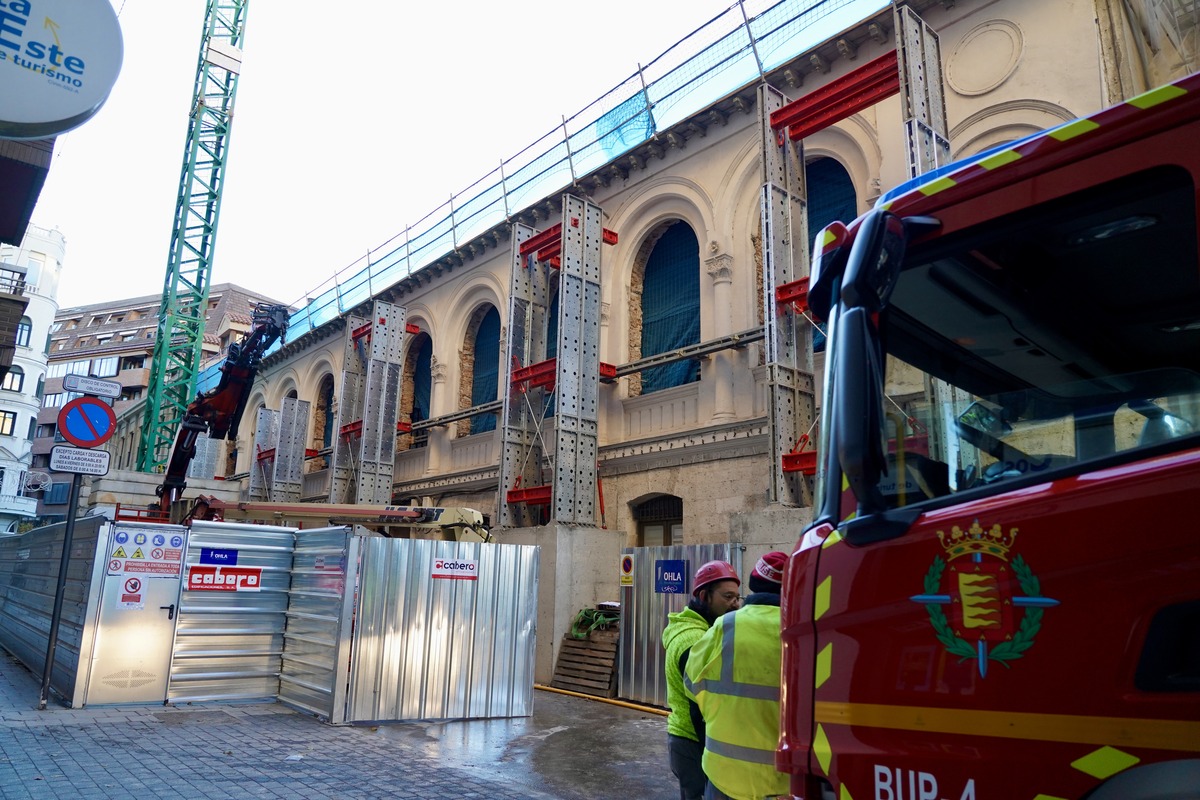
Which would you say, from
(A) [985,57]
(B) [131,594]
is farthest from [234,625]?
(A) [985,57]

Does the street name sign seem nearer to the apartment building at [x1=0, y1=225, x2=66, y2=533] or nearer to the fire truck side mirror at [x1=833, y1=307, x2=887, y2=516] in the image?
the fire truck side mirror at [x1=833, y1=307, x2=887, y2=516]

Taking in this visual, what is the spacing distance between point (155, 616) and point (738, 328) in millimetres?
9978

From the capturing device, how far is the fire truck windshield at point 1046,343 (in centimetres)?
233

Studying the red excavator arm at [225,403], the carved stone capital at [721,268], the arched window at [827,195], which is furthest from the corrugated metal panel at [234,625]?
the red excavator arm at [225,403]

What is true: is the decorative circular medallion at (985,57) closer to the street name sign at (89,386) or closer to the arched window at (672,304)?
the arched window at (672,304)

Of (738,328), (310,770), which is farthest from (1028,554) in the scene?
(738,328)

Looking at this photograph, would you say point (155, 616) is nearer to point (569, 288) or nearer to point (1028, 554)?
point (569, 288)

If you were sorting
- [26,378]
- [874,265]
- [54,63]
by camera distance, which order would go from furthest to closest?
[26,378] < [54,63] < [874,265]

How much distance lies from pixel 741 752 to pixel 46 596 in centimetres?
1230

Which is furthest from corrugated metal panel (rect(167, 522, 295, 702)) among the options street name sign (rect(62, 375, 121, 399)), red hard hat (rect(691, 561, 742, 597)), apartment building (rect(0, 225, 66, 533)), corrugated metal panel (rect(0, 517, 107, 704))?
apartment building (rect(0, 225, 66, 533))

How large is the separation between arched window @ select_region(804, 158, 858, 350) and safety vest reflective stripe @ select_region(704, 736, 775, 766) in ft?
35.7

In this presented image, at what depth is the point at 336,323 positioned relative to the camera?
2834 centimetres

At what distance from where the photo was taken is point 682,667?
4238 millimetres

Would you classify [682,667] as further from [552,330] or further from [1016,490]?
[552,330]
